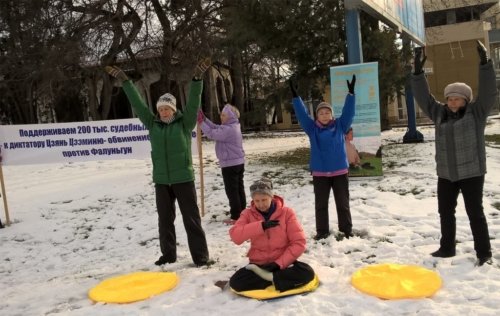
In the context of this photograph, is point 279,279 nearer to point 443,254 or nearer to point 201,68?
point 443,254

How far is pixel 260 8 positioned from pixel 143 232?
270 inches

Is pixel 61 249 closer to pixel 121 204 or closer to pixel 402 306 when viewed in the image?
pixel 121 204

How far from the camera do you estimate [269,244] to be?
479 centimetres

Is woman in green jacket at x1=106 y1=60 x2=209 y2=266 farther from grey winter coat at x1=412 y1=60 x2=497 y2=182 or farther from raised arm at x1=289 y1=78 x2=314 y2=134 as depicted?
grey winter coat at x1=412 y1=60 x2=497 y2=182

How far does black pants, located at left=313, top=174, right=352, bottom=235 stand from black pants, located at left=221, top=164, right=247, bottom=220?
5.23 feet

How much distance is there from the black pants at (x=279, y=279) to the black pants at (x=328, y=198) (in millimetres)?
1630

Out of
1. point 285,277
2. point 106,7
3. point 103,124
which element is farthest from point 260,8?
point 106,7

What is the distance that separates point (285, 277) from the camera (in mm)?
4480

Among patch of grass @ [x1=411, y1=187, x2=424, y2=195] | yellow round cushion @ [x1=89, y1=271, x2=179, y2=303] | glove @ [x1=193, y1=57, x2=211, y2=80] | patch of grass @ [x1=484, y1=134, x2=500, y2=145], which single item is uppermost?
glove @ [x1=193, y1=57, x2=211, y2=80]

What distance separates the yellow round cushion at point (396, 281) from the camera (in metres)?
4.21

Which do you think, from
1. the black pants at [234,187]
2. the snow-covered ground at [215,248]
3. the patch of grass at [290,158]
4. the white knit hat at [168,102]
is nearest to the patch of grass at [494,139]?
the snow-covered ground at [215,248]

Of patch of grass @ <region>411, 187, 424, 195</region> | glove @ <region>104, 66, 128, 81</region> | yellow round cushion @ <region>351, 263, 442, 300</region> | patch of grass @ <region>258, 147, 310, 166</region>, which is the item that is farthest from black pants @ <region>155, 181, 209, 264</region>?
patch of grass @ <region>258, 147, 310, 166</region>

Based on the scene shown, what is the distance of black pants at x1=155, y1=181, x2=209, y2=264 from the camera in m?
5.45

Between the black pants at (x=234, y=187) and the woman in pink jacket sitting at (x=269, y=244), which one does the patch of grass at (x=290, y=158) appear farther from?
the woman in pink jacket sitting at (x=269, y=244)
